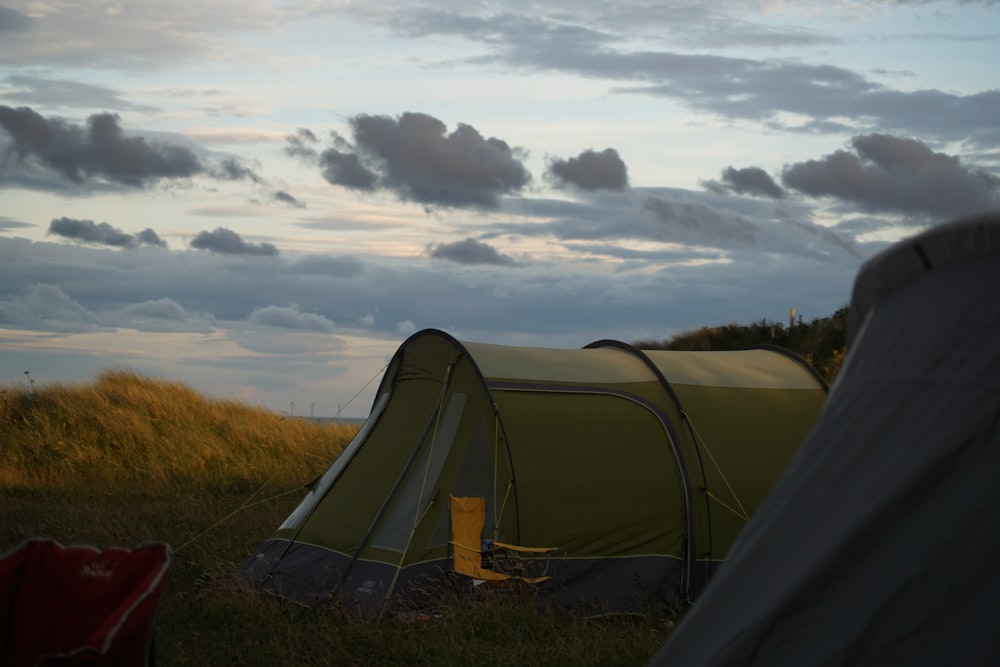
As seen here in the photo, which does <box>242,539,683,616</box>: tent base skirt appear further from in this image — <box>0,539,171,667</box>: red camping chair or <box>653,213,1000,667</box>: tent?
<box>653,213,1000,667</box>: tent

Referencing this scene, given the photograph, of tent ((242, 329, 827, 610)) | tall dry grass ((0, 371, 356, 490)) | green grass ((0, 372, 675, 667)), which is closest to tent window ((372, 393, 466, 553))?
tent ((242, 329, 827, 610))

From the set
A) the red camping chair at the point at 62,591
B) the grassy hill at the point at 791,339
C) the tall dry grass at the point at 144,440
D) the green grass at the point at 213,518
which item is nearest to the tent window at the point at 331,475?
the green grass at the point at 213,518

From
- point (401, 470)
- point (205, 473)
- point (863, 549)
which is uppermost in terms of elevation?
point (863, 549)

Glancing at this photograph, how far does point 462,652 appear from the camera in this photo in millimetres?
6488

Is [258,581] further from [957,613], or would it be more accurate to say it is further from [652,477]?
[957,613]

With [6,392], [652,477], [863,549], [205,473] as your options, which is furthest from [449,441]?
[6,392]

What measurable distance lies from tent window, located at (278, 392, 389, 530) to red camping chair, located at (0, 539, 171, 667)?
430cm

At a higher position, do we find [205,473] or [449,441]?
[449,441]

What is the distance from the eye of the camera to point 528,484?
802 cm

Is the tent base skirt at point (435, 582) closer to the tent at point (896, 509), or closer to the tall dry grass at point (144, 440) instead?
the tent at point (896, 509)

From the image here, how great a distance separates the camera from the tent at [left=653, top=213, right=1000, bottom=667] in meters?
3.27

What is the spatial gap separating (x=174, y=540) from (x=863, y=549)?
27.0ft

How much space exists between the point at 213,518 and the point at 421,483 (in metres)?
4.47

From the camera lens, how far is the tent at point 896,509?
3.27m
